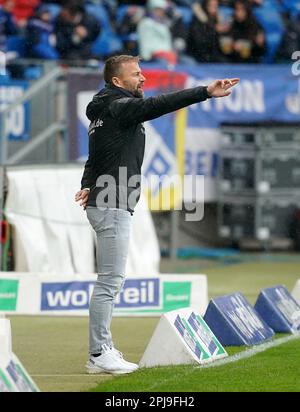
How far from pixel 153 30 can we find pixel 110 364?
1227 cm

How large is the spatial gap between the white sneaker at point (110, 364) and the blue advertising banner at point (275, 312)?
8.26ft

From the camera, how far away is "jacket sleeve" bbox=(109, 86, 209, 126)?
28.4 ft

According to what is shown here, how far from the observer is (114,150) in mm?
9109

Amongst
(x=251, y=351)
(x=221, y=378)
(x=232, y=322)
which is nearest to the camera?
(x=221, y=378)

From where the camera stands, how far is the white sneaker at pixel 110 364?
900 centimetres

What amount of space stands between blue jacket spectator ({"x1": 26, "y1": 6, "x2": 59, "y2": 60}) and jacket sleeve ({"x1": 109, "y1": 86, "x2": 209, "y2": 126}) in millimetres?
11161

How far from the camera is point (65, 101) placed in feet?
58.5

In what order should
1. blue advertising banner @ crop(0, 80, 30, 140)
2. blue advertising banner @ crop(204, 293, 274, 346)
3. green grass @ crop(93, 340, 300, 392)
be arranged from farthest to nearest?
blue advertising banner @ crop(0, 80, 30, 140) → blue advertising banner @ crop(204, 293, 274, 346) → green grass @ crop(93, 340, 300, 392)

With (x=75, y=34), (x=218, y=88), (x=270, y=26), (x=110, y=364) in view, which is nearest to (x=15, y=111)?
(x=75, y=34)

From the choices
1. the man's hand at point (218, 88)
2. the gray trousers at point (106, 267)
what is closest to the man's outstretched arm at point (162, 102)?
the man's hand at point (218, 88)

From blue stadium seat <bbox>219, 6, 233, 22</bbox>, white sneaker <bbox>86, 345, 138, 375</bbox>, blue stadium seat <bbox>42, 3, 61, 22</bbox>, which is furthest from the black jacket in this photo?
blue stadium seat <bbox>219, 6, 233, 22</bbox>

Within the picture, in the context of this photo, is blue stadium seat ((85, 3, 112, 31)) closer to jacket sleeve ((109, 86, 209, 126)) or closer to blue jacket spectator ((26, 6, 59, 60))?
blue jacket spectator ((26, 6, 59, 60))

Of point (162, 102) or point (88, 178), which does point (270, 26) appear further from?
point (162, 102)
